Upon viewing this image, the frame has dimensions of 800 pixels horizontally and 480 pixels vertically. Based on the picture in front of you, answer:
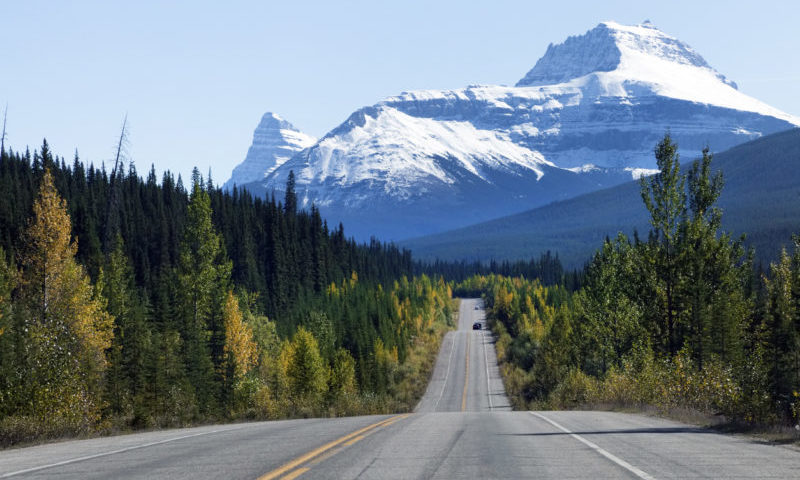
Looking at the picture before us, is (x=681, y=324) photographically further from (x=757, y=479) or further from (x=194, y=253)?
(x=194, y=253)

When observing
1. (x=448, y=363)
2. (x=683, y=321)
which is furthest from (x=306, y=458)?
(x=448, y=363)

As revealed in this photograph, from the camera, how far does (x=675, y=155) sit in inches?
1521

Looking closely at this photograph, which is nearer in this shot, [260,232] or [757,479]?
[757,479]

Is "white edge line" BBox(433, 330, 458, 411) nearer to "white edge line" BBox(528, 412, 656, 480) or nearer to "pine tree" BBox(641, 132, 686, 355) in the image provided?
"pine tree" BBox(641, 132, 686, 355)

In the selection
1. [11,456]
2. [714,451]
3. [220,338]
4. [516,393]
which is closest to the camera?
[714,451]

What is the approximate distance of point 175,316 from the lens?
68.4 m

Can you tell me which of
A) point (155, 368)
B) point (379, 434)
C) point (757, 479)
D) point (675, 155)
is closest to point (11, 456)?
point (379, 434)

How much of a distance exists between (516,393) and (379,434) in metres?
75.8

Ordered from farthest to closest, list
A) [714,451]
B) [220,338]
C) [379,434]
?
[220,338] < [379,434] < [714,451]

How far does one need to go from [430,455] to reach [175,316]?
60320 mm

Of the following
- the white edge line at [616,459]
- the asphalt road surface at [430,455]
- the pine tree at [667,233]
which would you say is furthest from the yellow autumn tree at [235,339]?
the white edge line at [616,459]

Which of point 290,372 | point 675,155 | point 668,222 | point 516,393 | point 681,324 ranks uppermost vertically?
point 675,155

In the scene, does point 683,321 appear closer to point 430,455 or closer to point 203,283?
point 430,455

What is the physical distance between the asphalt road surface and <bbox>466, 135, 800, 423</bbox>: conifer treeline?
3.14m
